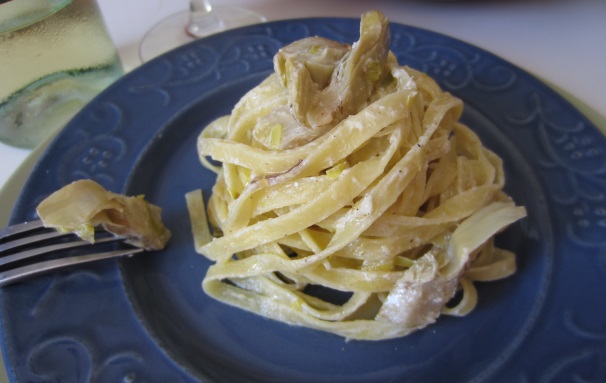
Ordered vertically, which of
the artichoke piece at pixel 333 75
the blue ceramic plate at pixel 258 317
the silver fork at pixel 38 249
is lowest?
the blue ceramic plate at pixel 258 317

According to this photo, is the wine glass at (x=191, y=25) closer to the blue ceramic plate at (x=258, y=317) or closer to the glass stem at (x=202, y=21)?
the glass stem at (x=202, y=21)

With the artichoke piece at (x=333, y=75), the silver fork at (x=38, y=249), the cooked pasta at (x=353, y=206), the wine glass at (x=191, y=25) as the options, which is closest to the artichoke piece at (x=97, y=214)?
the silver fork at (x=38, y=249)

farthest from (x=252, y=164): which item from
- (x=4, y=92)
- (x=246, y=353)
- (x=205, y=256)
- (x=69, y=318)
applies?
(x=4, y=92)

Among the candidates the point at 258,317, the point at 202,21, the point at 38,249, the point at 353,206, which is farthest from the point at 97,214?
the point at 202,21

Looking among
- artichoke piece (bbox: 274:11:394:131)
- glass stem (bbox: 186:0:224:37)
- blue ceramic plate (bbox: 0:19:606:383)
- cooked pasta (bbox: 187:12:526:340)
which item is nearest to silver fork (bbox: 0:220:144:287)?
blue ceramic plate (bbox: 0:19:606:383)

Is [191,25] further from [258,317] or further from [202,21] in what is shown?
[258,317]

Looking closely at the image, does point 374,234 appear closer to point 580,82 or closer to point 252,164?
point 252,164
